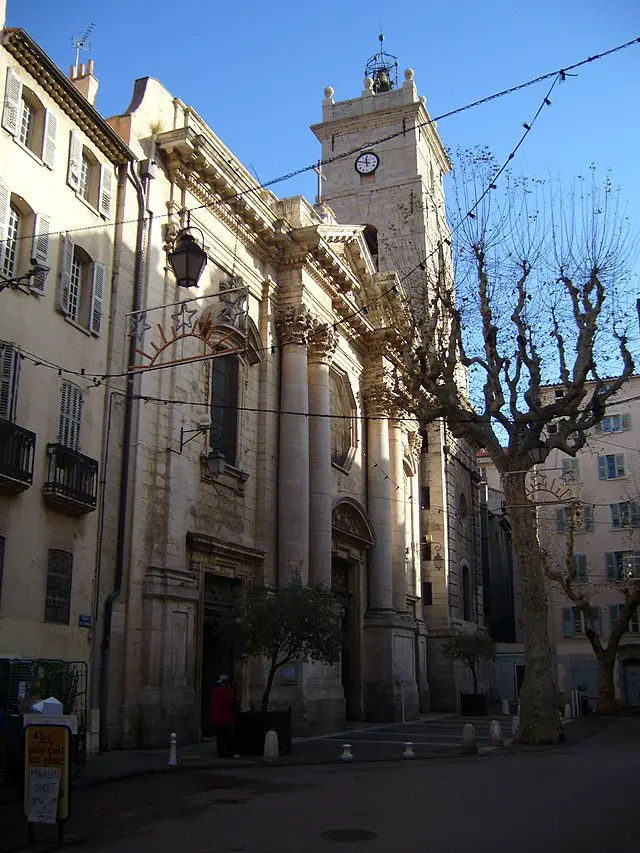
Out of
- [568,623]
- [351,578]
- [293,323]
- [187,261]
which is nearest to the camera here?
[187,261]

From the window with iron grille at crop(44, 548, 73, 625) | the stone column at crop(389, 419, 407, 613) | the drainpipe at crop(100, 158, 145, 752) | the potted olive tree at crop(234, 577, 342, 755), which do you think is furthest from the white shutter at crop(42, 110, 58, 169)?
the stone column at crop(389, 419, 407, 613)

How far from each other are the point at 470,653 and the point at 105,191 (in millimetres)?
21938

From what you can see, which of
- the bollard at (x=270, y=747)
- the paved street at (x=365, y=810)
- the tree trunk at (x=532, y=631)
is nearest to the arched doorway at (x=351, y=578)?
the tree trunk at (x=532, y=631)

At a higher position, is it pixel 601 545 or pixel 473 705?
pixel 601 545

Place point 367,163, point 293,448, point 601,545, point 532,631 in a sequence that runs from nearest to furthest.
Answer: point 532,631, point 293,448, point 367,163, point 601,545

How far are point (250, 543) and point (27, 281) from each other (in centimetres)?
977

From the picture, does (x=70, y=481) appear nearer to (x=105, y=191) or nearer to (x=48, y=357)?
(x=48, y=357)

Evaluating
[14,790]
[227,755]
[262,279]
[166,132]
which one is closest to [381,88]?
[262,279]

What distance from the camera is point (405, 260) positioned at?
39.4 meters

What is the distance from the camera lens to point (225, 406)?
21312mm

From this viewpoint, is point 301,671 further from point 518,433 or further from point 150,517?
point 518,433

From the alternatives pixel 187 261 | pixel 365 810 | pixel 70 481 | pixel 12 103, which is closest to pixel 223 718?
pixel 70 481

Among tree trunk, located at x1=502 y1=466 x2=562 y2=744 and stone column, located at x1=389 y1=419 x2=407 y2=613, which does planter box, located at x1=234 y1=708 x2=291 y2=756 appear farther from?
stone column, located at x1=389 y1=419 x2=407 y2=613

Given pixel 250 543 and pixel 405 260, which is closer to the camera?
pixel 250 543
